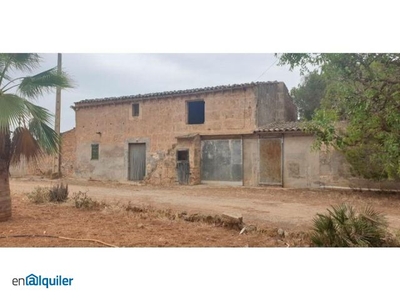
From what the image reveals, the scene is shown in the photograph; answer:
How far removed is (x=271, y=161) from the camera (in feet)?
50.8

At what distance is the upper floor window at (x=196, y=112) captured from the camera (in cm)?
1795

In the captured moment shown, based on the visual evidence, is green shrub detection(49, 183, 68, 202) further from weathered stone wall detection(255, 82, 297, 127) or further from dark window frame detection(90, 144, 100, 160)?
dark window frame detection(90, 144, 100, 160)

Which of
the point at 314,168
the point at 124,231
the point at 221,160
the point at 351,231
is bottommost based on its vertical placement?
the point at 124,231

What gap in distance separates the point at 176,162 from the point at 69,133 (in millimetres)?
8466

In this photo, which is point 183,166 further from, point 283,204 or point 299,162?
point 283,204

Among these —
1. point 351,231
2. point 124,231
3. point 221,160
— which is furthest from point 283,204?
point 221,160

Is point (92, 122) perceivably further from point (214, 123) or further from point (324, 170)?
point (324, 170)

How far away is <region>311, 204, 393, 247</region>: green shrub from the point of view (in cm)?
520

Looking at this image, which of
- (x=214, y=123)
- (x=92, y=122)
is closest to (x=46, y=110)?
(x=214, y=123)

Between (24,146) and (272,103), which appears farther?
(272,103)

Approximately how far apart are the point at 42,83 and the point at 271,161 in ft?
35.0

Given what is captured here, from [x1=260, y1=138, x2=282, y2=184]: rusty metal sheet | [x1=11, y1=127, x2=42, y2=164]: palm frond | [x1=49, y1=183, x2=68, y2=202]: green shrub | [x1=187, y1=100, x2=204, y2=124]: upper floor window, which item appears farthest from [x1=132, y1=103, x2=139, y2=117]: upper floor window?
[x1=11, y1=127, x2=42, y2=164]: palm frond

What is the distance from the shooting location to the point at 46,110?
725 centimetres

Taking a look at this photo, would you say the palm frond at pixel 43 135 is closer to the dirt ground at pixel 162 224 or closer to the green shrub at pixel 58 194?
the dirt ground at pixel 162 224
